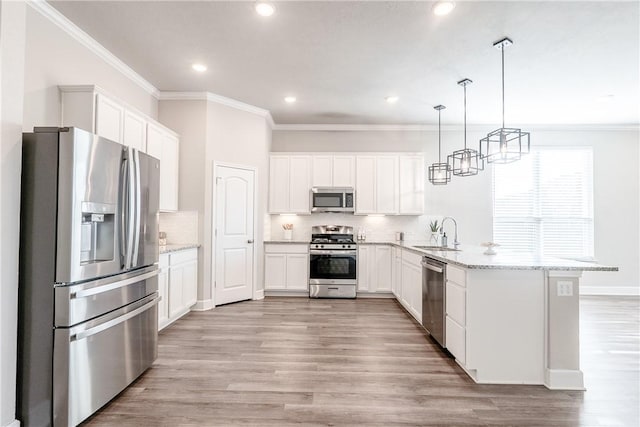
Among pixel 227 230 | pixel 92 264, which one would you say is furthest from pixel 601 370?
pixel 227 230

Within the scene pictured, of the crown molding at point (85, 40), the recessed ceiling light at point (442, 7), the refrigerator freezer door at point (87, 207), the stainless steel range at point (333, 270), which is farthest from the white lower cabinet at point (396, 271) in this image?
the crown molding at point (85, 40)

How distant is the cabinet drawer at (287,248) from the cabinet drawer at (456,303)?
2.79 meters

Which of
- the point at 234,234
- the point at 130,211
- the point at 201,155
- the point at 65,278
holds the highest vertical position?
the point at 201,155

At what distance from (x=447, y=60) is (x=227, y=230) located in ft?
11.5

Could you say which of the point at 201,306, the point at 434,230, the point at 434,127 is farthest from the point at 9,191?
the point at 434,127

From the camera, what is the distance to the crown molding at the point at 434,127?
19.1ft

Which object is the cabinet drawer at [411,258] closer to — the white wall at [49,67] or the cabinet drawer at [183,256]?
the cabinet drawer at [183,256]

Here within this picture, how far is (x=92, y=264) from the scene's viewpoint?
2.03m

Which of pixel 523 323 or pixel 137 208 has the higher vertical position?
pixel 137 208

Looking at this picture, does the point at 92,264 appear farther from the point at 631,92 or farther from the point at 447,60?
the point at 631,92

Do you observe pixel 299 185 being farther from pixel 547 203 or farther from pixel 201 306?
pixel 547 203

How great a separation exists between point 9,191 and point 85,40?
6.99 feet

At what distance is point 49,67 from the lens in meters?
2.80

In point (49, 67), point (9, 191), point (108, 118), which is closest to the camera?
point (9, 191)
